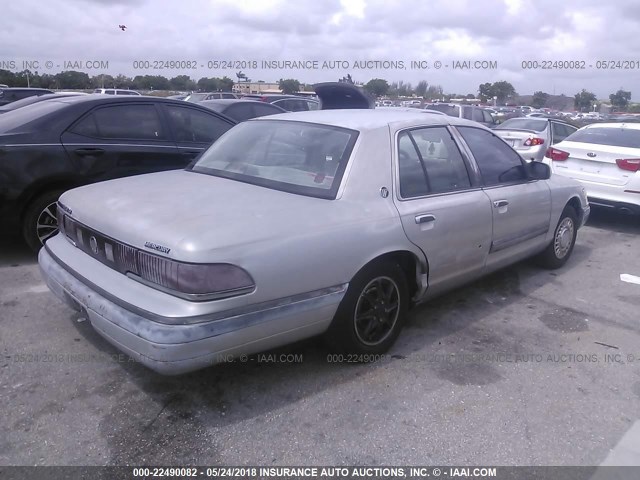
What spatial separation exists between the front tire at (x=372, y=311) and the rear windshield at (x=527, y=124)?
30.2 feet

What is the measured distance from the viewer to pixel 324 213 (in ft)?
10.3

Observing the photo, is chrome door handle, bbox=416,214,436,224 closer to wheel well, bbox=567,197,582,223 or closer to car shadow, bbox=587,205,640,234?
wheel well, bbox=567,197,582,223

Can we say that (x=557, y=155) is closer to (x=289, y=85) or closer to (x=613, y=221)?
(x=613, y=221)

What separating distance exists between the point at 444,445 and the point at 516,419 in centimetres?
50

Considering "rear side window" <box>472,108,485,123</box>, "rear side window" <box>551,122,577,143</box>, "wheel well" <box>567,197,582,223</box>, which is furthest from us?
"rear side window" <box>472,108,485,123</box>

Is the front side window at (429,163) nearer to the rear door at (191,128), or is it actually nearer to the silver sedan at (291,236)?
the silver sedan at (291,236)

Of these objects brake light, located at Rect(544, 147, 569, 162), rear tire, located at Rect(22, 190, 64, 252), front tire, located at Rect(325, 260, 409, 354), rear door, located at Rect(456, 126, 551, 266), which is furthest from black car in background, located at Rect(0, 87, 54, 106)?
front tire, located at Rect(325, 260, 409, 354)

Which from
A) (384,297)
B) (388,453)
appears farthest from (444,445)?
(384,297)

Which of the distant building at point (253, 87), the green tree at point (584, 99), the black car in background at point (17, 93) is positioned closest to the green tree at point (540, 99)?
the green tree at point (584, 99)

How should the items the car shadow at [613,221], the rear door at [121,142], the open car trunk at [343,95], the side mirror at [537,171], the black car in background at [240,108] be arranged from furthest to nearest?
1. the black car in background at [240,108]
2. the open car trunk at [343,95]
3. the car shadow at [613,221]
4. the rear door at [121,142]
5. the side mirror at [537,171]

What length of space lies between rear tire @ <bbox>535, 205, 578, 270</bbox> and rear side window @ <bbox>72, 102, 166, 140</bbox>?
4015 mm

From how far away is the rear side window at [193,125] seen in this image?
6.03m

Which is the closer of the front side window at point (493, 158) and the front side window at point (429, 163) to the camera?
the front side window at point (429, 163)

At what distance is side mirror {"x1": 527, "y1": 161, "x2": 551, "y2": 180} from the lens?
4.84 meters
